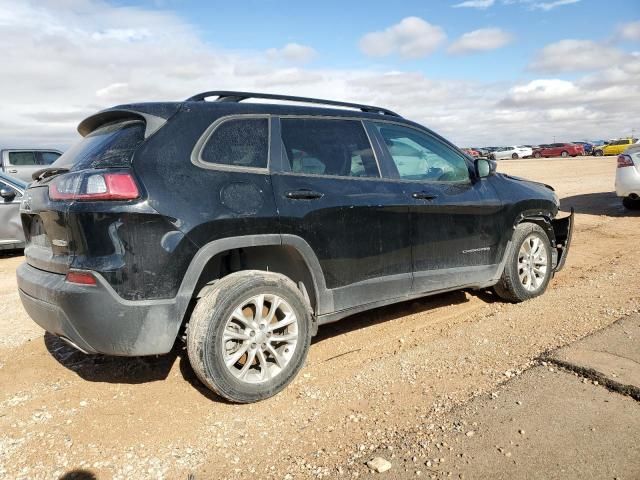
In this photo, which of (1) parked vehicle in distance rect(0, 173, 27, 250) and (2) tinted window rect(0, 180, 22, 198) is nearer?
(1) parked vehicle in distance rect(0, 173, 27, 250)

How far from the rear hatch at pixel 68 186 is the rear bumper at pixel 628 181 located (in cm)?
955

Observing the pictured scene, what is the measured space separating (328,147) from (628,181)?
8.38 meters

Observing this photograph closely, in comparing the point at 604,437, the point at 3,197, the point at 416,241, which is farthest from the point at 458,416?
the point at 3,197

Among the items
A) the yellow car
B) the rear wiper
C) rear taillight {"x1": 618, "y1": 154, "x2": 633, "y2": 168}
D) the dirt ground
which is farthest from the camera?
the yellow car

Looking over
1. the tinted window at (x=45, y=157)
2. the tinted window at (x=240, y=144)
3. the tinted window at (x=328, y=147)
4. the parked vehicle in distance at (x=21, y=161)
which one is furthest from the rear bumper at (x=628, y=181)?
the tinted window at (x=45, y=157)

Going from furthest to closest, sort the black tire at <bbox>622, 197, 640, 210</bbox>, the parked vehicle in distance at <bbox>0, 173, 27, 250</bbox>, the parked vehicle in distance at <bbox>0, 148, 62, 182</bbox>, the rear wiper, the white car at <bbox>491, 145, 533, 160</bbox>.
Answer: the white car at <bbox>491, 145, 533, 160</bbox>
the parked vehicle in distance at <bbox>0, 148, 62, 182</bbox>
the black tire at <bbox>622, 197, 640, 210</bbox>
the parked vehicle in distance at <bbox>0, 173, 27, 250</bbox>
the rear wiper

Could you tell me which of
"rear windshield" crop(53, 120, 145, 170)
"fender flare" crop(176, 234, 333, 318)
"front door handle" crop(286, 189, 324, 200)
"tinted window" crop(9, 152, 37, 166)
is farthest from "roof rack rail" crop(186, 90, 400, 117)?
"tinted window" crop(9, 152, 37, 166)

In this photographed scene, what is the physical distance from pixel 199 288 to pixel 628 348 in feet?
9.96

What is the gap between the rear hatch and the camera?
290 centimetres

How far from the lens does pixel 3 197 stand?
8.66m

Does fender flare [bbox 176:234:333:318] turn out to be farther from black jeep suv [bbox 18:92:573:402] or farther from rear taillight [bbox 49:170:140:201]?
rear taillight [bbox 49:170:140:201]

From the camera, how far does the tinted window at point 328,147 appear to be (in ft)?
11.6

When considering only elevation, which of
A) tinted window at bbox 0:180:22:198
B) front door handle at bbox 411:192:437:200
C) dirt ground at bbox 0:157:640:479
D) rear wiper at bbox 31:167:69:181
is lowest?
dirt ground at bbox 0:157:640:479

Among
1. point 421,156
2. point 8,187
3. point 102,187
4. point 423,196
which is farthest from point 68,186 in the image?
point 8,187
